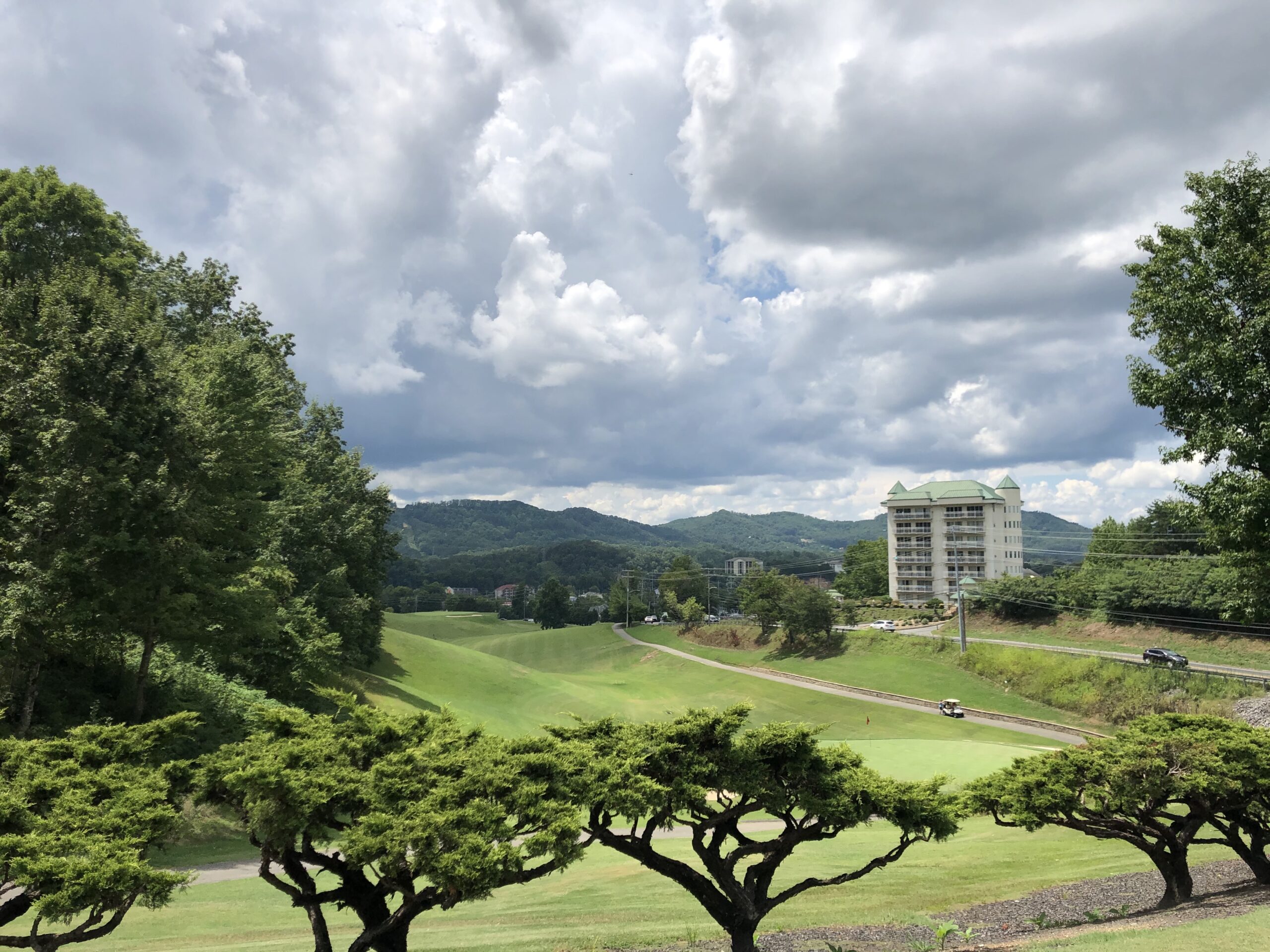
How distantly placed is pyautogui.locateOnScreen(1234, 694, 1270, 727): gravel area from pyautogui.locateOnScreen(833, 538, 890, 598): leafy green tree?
8518cm

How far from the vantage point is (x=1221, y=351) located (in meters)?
A: 16.9

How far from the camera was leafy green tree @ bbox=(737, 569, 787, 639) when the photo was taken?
87.2 metres

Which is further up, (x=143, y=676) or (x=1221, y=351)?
(x=1221, y=351)

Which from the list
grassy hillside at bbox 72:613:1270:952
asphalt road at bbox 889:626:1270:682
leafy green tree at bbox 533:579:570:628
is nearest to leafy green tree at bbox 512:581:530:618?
leafy green tree at bbox 533:579:570:628

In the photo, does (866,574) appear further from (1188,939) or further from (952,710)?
(1188,939)

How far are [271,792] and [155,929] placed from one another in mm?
9368

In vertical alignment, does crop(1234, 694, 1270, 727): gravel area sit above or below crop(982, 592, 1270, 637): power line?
below

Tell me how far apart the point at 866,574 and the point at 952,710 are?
278ft

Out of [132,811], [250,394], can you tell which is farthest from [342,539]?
[132,811]

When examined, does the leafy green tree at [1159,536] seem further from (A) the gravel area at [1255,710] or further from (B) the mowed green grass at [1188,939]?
(B) the mowed green grass at [1188,939]

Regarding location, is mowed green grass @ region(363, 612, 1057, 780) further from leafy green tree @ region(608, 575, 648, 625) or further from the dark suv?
leafy green tree @ region(608, 575, 648, 625)

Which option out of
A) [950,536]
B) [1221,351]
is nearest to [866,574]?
[950,536]

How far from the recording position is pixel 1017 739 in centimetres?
4728

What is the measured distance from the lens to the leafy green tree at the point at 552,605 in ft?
460
